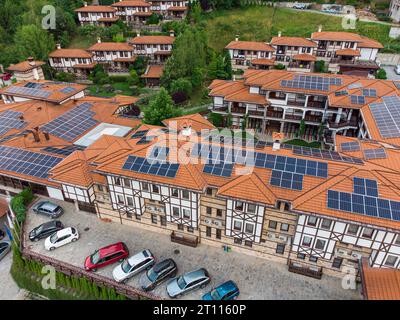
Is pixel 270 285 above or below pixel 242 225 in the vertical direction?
below

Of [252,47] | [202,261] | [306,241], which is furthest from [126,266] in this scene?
[252,47]

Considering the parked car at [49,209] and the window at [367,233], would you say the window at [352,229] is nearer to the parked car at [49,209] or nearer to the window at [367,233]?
the window at [367,233]

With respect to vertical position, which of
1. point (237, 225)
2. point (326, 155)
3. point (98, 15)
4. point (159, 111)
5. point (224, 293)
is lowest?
point (224, 293)

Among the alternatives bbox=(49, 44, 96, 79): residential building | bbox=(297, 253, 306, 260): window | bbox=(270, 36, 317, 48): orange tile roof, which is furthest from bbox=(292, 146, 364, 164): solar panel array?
bbox=(49, 44, 96, 79): residential building

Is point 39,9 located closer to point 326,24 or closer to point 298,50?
point 298,50

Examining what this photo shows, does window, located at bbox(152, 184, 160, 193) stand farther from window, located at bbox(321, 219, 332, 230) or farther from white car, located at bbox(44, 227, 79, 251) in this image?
window, located at bbox(321, 219, 332, 230)

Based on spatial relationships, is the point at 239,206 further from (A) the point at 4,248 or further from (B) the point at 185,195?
(A) the point at 4,248
